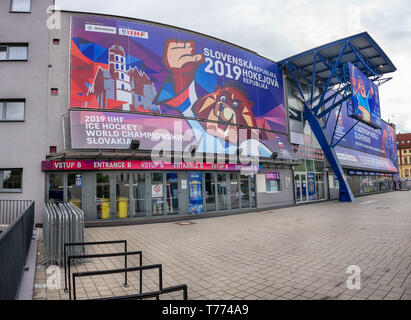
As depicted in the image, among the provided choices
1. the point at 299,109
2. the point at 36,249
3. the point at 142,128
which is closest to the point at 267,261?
the point at 36,249

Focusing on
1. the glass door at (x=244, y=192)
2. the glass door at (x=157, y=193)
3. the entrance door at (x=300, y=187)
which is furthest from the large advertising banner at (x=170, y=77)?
the entrance door at (x=300, y=187)

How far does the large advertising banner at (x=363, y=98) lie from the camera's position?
18692 mm

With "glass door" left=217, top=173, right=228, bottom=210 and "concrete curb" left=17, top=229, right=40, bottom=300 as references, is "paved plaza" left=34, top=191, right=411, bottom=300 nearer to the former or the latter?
"concrete curb" left=17, top=229, right=40, bottom=300

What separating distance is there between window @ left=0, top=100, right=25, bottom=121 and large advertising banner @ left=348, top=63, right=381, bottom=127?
2068 centimetres

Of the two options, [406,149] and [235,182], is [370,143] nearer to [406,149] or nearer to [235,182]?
[235,182]

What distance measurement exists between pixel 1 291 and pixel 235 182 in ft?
44.7

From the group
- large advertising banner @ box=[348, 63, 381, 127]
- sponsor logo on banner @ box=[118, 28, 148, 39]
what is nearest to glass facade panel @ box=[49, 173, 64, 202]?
sponsor logo on banner @ box=[118, 28, 148, 39]

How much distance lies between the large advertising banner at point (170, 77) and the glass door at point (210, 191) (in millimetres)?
2232

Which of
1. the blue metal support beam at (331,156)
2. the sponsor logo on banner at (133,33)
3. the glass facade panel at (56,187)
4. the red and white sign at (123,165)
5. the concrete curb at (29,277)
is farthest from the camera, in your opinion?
the blue metal support beam at (331,156)

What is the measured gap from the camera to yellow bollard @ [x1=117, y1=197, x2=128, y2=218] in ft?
39.7

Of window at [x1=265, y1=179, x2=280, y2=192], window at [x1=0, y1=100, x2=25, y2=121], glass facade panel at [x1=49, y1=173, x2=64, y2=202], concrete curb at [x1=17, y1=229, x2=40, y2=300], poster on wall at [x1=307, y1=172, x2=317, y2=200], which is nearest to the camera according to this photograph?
concrete curb at [x1=17, y1=229, x2=40, y2=300]

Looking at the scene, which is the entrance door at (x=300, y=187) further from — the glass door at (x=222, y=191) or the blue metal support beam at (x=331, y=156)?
the glass door at (x=222, y=191)

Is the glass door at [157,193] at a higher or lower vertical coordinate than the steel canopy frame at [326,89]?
lower

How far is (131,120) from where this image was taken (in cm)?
1272
